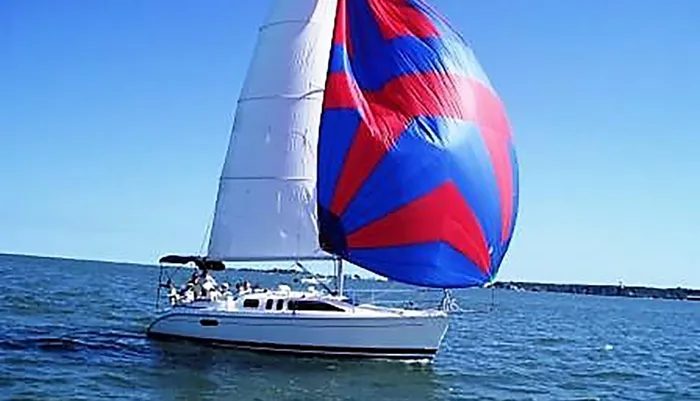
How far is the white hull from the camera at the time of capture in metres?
23.6

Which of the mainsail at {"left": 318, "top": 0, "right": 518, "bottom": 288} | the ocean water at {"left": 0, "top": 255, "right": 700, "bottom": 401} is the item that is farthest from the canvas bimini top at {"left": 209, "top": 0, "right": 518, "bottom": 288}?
the ocean water at {"left": 0, "top": 255, "right": 700, "bottom": 401}

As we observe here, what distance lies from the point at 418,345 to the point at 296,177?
551 centimetres

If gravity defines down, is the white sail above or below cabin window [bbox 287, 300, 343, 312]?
above

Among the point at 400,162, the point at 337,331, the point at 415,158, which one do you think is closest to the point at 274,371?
the point at 337,331

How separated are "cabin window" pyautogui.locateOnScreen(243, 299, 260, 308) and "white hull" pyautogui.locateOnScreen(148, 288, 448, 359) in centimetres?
33

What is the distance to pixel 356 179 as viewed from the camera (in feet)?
74.9

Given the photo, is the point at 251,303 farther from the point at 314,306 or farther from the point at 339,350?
the point at 339,350

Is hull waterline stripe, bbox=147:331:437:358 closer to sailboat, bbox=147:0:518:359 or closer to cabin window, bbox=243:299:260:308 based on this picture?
sailboat, bbox=147:0:518:359

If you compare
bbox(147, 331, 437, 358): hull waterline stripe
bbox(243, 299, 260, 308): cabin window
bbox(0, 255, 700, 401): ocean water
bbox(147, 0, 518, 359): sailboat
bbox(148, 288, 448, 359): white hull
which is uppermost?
bbox(147, 0, 518, 359): sailboat

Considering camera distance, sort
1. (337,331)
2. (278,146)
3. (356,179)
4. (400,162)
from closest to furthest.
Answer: (400,162) → (356,179) → (337,331) → (278,146)

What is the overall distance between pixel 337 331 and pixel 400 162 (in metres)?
4.61

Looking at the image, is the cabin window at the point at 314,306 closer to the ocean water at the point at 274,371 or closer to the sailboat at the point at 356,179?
the sailboat at the point at 356,179

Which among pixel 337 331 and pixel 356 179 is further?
pixel 337 331

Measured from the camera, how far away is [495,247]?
22.9 meters
